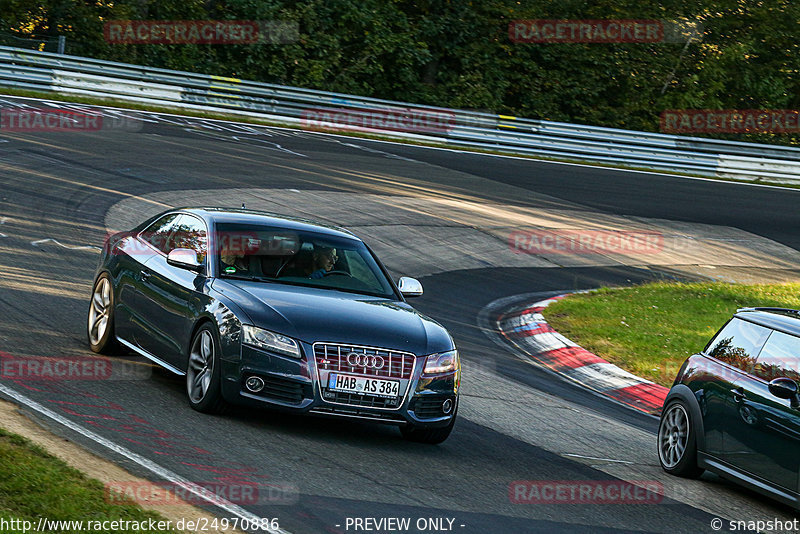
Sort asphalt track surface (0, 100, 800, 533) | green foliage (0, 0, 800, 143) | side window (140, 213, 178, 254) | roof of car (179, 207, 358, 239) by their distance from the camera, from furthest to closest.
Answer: green foliage (0, 0, 800, 143), side window (140, 213, 178, 254), roof of car (179, 207, 358, 239), asphalt track surface (0, 100, 800, 533)

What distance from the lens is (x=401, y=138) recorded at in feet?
108

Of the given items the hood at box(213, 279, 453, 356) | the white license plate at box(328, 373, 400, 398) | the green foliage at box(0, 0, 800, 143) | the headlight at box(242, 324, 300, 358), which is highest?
the green foliage at box(0, 0, 800, 143)

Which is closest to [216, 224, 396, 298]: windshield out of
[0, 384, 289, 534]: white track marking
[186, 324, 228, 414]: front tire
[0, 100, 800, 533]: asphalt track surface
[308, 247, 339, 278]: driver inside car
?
[308, 247, 339, 278]: driver inside car

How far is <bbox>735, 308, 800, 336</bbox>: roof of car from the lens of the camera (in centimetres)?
796

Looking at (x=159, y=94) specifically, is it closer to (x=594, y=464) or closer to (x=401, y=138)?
(x=401, y=138)

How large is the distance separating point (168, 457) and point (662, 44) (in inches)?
1585

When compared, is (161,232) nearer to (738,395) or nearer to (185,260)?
(185,260)

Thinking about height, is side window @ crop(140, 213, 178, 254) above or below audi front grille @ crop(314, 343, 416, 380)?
above

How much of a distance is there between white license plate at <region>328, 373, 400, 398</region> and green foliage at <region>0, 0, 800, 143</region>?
30757 mm

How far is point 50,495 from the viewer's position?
17.8 feet

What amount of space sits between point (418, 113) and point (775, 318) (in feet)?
85.2

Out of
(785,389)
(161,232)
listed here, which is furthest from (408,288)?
(785,389)

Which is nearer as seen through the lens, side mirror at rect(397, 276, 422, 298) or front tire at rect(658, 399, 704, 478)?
front tire at rect(658, 399, 704, 478)

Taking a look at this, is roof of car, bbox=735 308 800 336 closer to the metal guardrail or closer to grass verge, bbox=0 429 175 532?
grass verge, bbox=0 429 175 532
